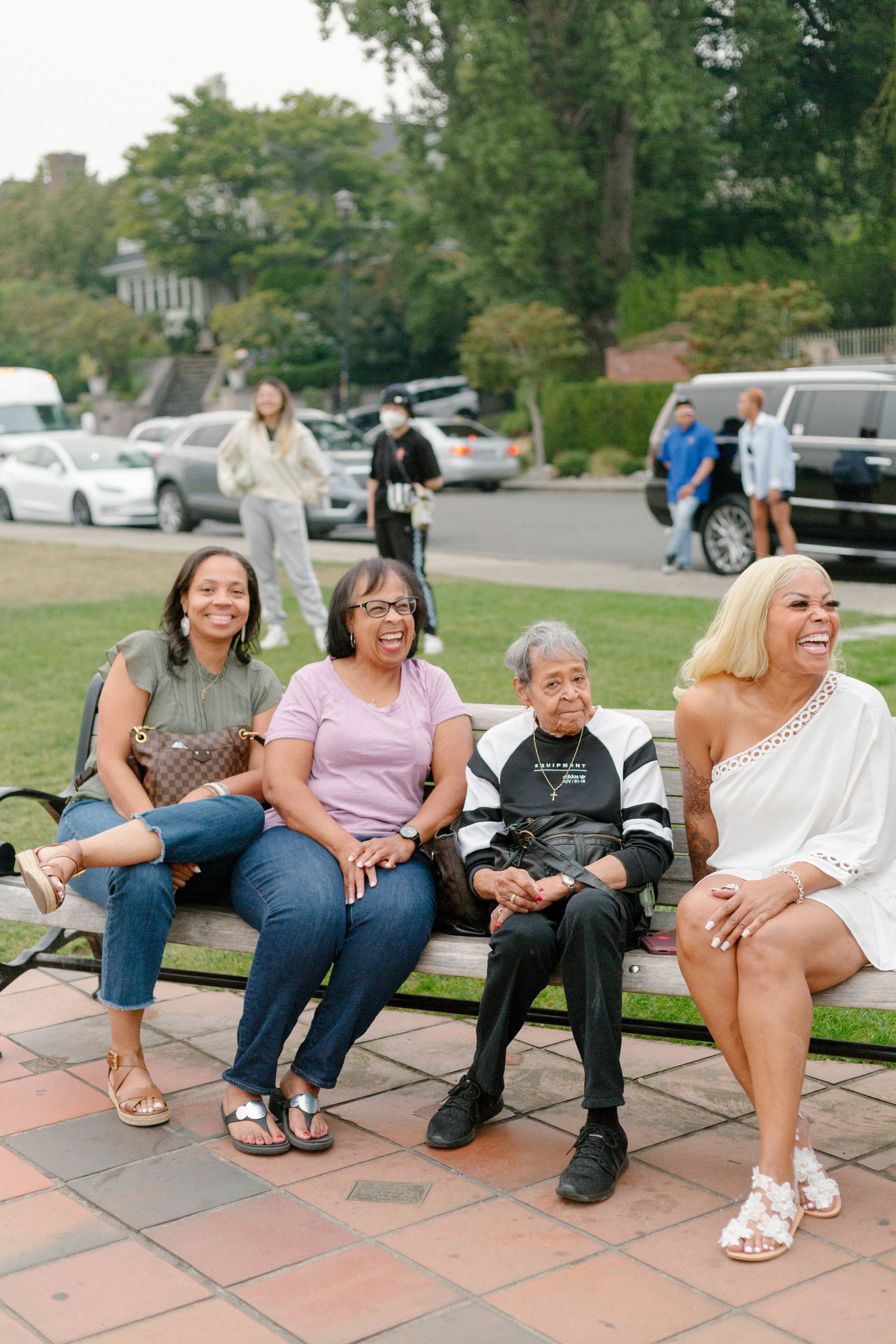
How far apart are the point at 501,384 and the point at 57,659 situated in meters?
25.9

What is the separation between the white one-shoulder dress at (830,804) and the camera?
3346 millimetres

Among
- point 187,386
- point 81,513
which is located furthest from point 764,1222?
point 187,386

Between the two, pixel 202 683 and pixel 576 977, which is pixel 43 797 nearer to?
pixel 202 683

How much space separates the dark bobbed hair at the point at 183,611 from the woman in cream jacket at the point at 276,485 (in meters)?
5.74

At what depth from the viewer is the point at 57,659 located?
33.9ft

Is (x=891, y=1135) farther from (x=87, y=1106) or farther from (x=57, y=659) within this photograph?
(x=57, y=659)

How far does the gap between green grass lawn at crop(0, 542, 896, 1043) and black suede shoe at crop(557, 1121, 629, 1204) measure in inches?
40.5

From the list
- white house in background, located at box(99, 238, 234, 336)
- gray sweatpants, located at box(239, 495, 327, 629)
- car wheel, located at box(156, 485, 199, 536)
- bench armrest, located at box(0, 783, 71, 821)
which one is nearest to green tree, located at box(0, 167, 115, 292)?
white house in background, located at box(99, 238, 234, 336)

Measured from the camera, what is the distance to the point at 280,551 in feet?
34.2

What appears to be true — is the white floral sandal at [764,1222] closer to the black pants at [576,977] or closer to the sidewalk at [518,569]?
the black pants at [576,977]

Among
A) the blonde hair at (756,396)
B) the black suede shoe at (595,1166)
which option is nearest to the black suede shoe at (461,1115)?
the black suede shoe at (595,1166)

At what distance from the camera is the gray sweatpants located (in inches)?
405

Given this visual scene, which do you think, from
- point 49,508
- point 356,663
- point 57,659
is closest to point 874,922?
point 356,663

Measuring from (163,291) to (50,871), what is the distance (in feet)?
212
